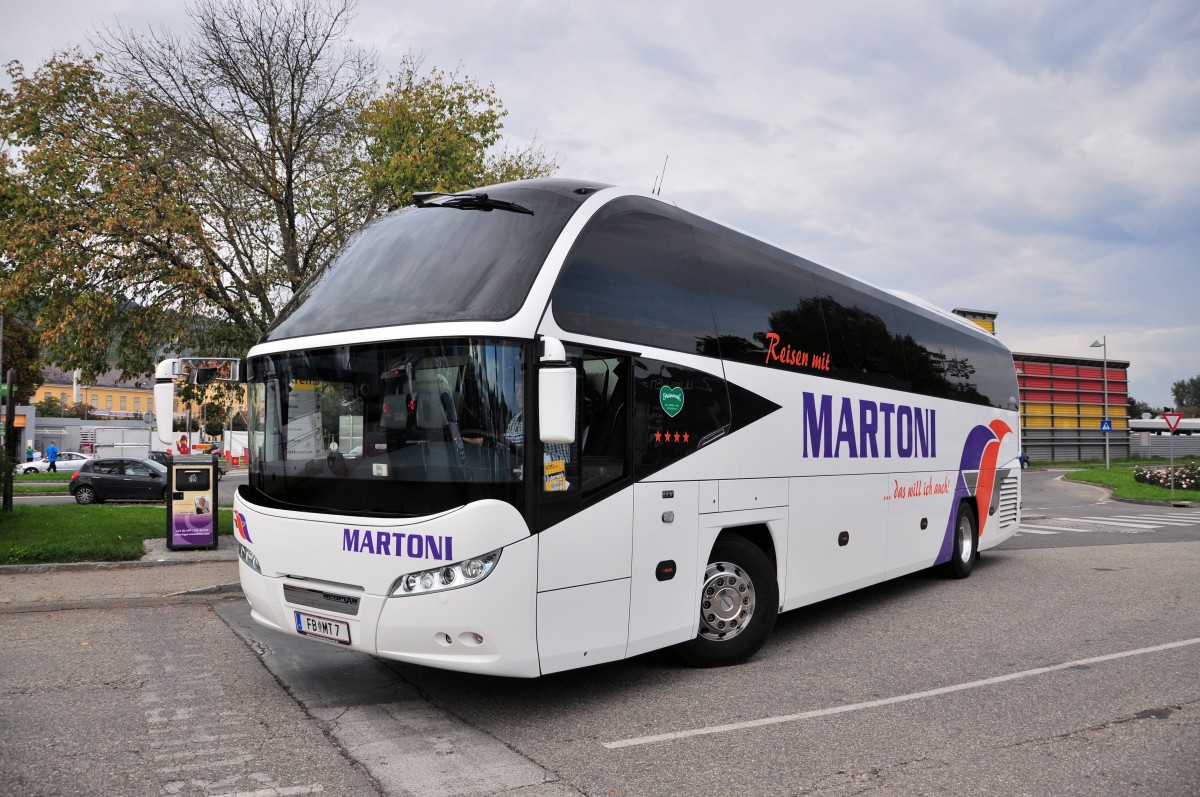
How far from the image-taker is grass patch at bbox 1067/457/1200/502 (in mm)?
30156

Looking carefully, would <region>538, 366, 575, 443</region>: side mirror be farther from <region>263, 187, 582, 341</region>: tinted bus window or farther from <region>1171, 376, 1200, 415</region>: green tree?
<region>1171, 376, 1200, 415</region>: green tree

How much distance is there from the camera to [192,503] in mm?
13211

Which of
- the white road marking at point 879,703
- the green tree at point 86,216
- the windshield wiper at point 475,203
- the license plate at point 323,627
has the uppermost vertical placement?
the green tree at point 86,216

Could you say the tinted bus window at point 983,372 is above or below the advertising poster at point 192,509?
above

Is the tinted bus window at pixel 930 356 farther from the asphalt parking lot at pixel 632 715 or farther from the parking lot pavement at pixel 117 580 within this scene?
the parking lot pavement at pixel 117 580

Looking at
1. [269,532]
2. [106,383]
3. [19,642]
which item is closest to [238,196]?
[19,642]

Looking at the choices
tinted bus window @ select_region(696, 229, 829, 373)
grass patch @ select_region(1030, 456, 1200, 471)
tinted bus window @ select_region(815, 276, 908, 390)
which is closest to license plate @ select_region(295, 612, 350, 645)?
tinted bus window @ select_region(696, 229, 829, 373)

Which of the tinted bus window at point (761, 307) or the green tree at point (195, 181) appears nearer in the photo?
the tinted bus window at point (761, 307)

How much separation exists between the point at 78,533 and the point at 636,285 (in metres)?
12.1

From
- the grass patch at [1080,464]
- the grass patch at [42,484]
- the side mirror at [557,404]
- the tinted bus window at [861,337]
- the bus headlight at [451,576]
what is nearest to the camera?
the side mirror at [557,404]

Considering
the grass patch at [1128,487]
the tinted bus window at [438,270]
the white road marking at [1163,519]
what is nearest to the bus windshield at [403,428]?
the tinted bus window at [438,270]

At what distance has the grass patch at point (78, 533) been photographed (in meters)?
11.8

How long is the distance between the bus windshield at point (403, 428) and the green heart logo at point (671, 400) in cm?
129

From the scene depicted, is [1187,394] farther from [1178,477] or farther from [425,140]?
[425,140]
